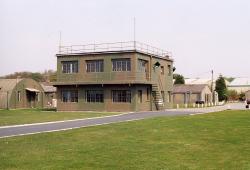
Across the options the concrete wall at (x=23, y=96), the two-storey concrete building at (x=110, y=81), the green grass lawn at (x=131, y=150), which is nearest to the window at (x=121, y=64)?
the two-storey concrete building at (x=110, y=81)

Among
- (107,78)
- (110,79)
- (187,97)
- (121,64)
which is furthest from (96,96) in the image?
(187,97)

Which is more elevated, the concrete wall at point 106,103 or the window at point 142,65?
the window at point 142,65

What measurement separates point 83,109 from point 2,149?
3345 cm

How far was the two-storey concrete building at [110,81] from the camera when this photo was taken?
4519 cm

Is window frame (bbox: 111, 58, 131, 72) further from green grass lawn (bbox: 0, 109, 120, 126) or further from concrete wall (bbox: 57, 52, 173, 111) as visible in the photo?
green grass lawn (bbox: 0, 109, 120, 126)

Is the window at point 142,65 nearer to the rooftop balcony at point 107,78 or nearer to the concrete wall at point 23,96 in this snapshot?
the rooftop balcony at point 107,78

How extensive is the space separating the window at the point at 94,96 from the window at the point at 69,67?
3.16 m

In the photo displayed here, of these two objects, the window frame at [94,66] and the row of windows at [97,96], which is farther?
the window frame at [94,66]

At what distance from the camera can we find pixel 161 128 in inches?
860

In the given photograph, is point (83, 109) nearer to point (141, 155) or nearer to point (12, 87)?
point (12, 87)

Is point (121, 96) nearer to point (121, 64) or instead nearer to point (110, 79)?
point (110, 79)

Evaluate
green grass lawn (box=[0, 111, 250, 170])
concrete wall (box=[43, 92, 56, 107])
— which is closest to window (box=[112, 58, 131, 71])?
concrete wall (box=[43, 92, 56, 107])

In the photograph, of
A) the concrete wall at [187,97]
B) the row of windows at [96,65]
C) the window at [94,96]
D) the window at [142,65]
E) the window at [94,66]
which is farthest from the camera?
the concrete wall at [187,97]

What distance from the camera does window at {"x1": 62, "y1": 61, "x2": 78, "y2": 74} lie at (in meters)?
48.8
